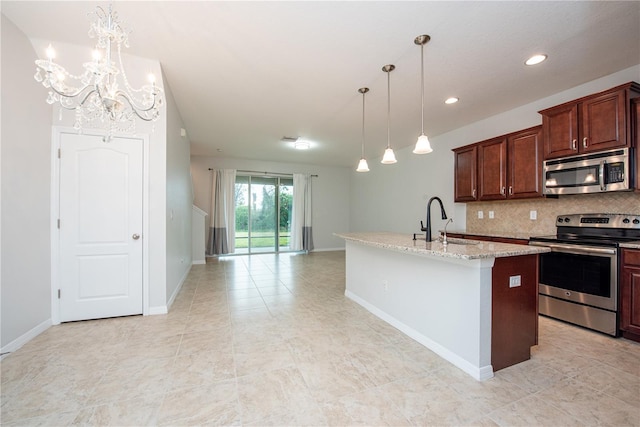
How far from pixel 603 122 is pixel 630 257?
134cm

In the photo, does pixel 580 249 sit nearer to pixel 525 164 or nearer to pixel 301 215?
pixel 525 164

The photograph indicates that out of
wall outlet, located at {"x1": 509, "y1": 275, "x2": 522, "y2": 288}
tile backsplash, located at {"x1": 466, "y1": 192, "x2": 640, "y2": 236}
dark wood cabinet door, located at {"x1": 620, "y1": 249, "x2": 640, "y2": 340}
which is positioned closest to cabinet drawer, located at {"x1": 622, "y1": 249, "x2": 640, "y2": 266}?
dark wood cabinet door, located at {"x1": 620, "y1": 249, "x2": 640, "y2": 340}

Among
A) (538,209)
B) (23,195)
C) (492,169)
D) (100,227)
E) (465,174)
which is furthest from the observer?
(465,174)

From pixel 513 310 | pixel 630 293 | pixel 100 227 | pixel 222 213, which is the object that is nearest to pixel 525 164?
pixel 630 293

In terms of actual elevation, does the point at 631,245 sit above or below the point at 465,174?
below

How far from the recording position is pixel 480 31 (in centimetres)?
223

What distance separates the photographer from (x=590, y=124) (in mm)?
2754

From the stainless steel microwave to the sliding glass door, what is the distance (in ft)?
19.8

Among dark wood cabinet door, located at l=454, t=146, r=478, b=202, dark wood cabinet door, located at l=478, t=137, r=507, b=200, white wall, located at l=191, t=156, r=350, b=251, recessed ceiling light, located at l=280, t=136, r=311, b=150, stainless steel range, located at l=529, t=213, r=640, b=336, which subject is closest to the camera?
stainless steel range, located at l=529, t=213, r=640, b=336

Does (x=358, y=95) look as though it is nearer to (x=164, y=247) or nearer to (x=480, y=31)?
(x=480, y=31)

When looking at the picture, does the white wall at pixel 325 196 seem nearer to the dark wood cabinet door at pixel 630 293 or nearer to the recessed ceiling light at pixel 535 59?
the recessed ceiling light at pixel 535 59

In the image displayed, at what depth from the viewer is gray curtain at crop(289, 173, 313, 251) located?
784 centimetres

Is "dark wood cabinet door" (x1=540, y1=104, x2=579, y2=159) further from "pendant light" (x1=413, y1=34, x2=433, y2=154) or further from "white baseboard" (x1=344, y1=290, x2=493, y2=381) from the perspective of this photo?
"white baseboard" (x1=344, y1=290, x2=493, y2=381)

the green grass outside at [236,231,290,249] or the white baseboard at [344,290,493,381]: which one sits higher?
the green grass outside at [236,231,290,249]
